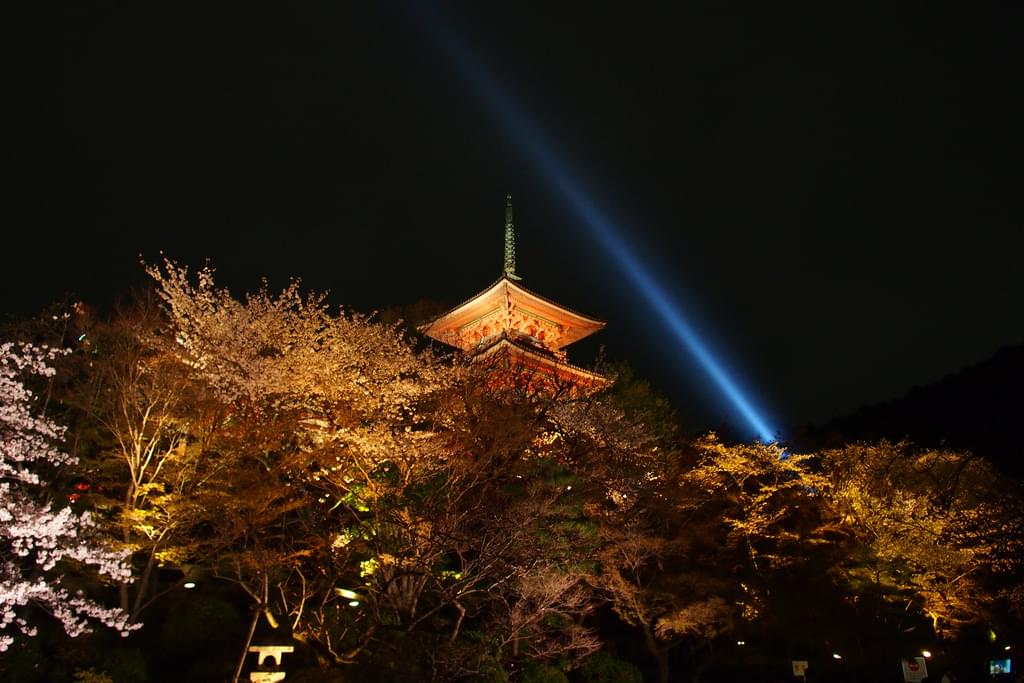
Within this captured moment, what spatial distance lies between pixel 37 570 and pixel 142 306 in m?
7.85

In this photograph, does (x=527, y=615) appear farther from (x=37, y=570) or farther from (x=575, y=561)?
(x=37, y=570)

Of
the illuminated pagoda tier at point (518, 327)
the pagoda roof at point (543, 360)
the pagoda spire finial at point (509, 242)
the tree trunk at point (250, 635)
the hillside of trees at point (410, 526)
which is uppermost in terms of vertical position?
the pagoda spire finial at point (509, 242)

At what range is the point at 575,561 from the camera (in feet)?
50.4

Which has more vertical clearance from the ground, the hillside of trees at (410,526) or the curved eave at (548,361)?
the curved eave at (548,361)

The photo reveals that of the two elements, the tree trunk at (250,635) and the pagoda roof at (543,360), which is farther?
the pagoda roof at (543,360)

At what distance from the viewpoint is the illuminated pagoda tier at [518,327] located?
2652cm

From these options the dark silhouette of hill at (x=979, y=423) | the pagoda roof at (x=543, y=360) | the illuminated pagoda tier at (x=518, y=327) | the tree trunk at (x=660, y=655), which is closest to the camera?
the dark silhouette of hill at (x=979, y=423)

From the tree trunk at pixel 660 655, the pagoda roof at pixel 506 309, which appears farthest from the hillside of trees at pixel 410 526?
the pagoda roof at pixel 506 309

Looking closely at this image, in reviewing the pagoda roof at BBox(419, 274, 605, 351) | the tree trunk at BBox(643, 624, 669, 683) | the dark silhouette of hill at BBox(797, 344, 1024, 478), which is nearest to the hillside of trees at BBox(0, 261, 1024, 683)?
the tree trunk at BBox(643, 624, 669, 683)

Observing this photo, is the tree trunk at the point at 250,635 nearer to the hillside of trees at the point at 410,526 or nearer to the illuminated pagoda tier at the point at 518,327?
the hillside of trees at the point at 410,526

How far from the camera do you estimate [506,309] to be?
29453mm

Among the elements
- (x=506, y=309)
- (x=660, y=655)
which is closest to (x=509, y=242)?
(x=506, y=309)

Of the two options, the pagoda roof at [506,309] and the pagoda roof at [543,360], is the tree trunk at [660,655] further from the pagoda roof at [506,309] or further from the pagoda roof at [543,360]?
the pagoda roof at [506,309]

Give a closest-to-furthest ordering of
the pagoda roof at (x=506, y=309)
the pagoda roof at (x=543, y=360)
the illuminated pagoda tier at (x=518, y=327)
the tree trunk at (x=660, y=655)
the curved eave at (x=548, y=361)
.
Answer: the tree trunk at (x=660, y=655)
the curved eave at (x=548, y=361)
the pagoda roof at (x=543, y=360)
the illuminated pagoda tier at (x=518, y=327)
the pagoda roof at (x=506, y=309)
